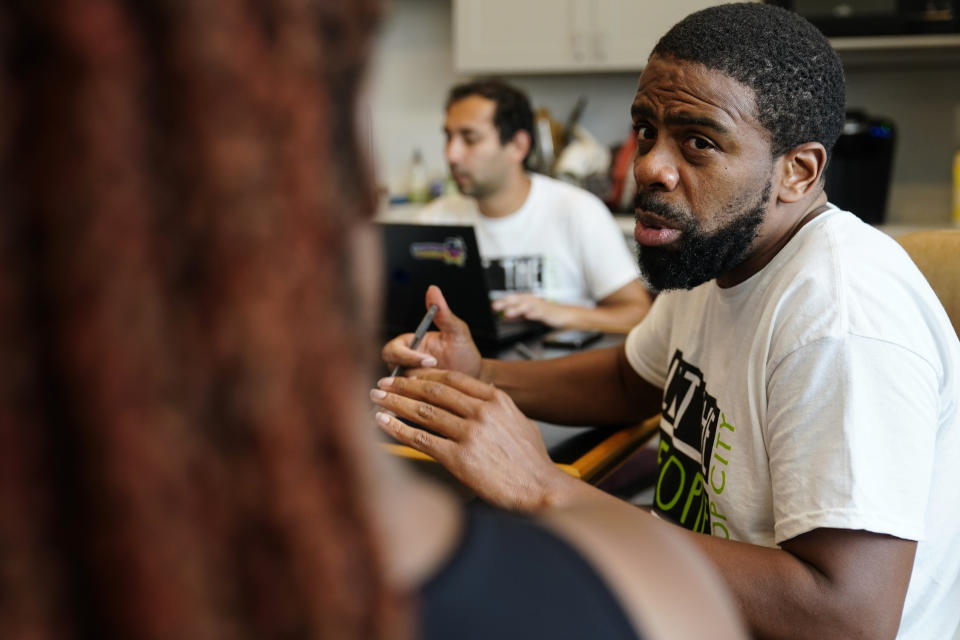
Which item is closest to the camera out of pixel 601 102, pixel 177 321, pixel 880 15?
pixel 177 321

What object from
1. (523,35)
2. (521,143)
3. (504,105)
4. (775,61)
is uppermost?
(523,35)

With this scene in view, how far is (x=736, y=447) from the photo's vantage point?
1.03 meters

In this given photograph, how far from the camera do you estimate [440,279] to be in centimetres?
190

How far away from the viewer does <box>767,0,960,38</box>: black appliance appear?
312cm

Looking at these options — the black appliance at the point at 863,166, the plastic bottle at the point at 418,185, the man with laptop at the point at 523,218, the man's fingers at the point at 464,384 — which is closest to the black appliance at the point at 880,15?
the black appliance at the point at 863,166

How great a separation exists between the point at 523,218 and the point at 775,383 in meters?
Result: 1.86

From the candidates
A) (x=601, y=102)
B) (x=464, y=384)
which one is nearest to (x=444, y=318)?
(x=464, y=384)

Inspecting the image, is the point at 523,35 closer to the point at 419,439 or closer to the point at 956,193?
the point at 956,193

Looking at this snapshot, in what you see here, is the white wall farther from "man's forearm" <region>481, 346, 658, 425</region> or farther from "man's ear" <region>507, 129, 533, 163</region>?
"man's forearm" <region>481, 346, 658, 425</region>

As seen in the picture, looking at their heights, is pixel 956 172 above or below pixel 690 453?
above

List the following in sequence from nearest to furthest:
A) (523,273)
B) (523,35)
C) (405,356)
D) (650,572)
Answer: (650,572)
(405,356)
(523,273)
(523,35)

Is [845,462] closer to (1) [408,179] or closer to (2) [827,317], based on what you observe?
(2) [827,317]

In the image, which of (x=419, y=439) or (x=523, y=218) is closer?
(x=419, y=439)

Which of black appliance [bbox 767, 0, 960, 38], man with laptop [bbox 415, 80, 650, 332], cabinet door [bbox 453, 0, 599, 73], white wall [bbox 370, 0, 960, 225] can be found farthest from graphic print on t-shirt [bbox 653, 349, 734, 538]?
cabinet door [bbox 453, 0, 599, 73]
